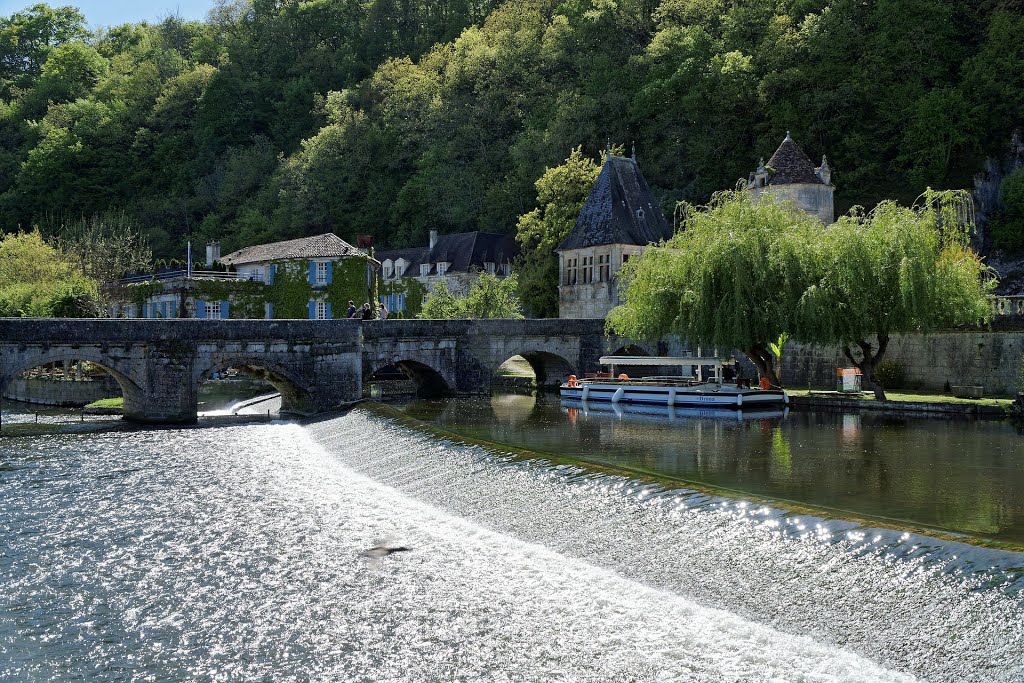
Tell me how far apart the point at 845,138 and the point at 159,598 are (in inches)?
2043

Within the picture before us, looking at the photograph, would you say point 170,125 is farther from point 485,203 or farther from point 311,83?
point 485,203

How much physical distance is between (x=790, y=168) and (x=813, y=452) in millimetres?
28986

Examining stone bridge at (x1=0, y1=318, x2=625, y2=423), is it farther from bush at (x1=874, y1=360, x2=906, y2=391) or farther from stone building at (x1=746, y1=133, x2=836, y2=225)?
stone building at (x1=746, y1=133, x2=836, y2=225)

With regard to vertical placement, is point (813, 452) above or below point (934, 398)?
below

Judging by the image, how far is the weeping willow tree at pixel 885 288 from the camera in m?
32.2

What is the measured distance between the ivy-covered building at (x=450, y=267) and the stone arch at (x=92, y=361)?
3635 centimetres

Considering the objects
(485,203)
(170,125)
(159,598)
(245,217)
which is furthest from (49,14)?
(159,598)

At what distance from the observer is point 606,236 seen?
2117 inches

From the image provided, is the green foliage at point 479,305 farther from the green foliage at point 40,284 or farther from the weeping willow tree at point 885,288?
the weeping willow tree at point 885,288

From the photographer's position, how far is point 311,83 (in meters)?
107

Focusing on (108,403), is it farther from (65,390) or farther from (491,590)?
(491,590)

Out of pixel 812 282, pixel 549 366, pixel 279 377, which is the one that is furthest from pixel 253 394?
pixel 812 282

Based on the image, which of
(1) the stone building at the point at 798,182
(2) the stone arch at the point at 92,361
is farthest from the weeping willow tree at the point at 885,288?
(2) the stone arch at the point at 92,361

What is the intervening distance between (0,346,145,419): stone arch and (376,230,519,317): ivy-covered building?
1431 inches
